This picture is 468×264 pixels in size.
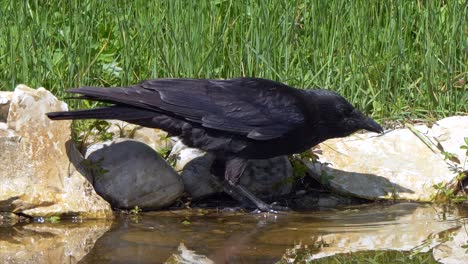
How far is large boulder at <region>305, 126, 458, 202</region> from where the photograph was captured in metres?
6.38

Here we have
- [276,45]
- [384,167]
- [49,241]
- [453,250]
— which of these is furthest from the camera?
[276,45]

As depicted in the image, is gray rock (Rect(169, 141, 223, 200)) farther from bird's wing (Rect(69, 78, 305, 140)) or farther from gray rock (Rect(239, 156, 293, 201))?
bird's wing (Rect(69, 78, 305, 140))

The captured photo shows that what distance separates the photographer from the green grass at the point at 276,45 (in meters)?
6.99

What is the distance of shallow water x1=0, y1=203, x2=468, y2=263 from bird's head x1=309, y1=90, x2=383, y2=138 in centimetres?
53

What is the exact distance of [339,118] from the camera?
20.9ft

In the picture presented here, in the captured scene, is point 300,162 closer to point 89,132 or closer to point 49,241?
point 89,132

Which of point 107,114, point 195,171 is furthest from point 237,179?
point 107,114

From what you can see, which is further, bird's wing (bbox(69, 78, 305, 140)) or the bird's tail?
bird's wing (bbox(69, 78, 305, 140))

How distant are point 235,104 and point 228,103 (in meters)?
0.05

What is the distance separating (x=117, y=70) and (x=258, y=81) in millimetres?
1419

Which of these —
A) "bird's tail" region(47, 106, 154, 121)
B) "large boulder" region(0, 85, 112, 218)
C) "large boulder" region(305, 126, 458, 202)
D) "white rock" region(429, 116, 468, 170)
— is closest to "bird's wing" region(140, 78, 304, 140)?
"bird's tail" region(47, 106, 154, 121)

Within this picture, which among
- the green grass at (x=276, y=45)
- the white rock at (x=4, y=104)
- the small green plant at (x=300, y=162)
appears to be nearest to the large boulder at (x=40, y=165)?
the white rock at (x=4, y=104)

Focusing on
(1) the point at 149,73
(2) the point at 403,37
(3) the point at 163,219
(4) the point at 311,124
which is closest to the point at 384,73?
(2) the point at 403,37

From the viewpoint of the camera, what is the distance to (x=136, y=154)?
6109 millimetres
